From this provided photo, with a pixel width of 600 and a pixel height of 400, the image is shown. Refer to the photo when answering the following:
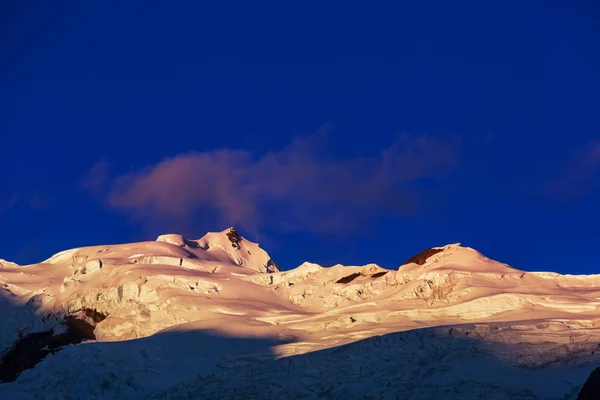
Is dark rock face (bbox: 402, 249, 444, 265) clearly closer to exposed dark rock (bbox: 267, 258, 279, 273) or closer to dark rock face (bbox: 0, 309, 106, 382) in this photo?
dark rock face (bbox: 0, 309, 106, 382)

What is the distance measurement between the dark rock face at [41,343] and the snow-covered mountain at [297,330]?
0.45 feet

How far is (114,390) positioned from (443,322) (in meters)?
20.0

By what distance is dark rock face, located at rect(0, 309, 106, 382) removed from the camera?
4681 centimetres

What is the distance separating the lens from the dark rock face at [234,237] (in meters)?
93.1

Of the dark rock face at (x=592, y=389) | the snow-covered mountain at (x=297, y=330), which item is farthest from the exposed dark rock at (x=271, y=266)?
the dark rock face at (x=592, y=389)

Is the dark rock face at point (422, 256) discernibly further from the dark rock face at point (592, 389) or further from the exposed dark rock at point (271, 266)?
the dark rock face at point (592, 389)

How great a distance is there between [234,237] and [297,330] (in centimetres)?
5346

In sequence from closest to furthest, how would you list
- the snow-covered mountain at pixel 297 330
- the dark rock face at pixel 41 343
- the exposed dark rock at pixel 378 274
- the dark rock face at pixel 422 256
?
the snow-covered mountain at pixel 297 330, the dark rock face at pixel 41 343, the exposed dark rock at pixel 378 274, the dark rock face at pixel 422 256

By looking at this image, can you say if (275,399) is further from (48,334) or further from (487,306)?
(48,334)

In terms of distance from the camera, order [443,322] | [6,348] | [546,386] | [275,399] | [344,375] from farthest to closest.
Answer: [6,348] → [443,322] → [344,375] → [275,399] → [546,386]

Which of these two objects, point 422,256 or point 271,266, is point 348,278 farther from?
point 271,266

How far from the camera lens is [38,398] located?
1214 inches

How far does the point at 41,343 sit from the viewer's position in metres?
49.6

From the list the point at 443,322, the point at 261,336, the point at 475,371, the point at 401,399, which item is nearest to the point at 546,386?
the point at 475,371
